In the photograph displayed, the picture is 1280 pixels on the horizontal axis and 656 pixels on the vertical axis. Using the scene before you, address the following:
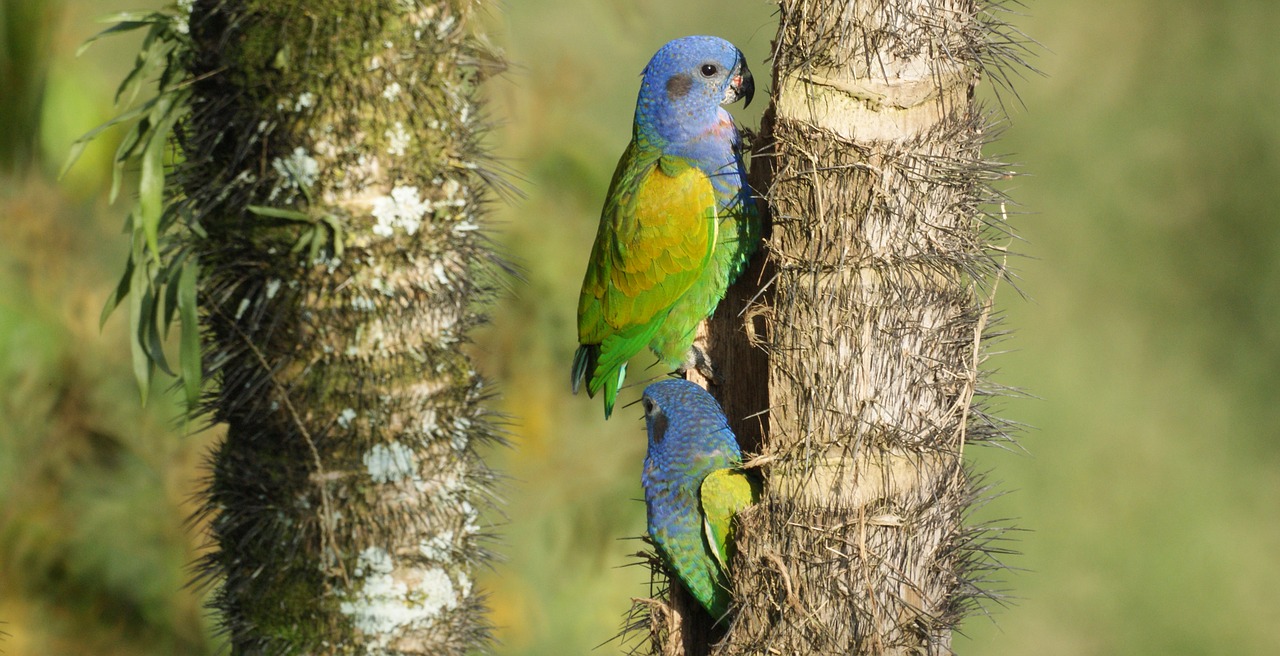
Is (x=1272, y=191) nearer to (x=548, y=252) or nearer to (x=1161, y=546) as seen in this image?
(x=1161, y=546)

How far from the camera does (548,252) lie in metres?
5.99

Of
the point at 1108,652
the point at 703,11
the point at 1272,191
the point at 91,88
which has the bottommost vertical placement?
the point at 1108,652

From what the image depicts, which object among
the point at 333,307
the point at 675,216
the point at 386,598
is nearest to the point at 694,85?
the point at 675,216

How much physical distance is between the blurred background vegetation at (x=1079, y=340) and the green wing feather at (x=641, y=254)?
2.27 meters

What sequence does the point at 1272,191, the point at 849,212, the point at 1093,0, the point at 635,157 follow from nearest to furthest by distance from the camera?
the point at 849,212
the point at 635,157
the point at 1272,191
the point at 1093,0

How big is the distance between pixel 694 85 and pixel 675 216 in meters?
0.51

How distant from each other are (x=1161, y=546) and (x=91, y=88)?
847 centimetres

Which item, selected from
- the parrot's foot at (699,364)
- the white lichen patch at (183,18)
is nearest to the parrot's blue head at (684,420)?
the parrot's foot at (699,364)

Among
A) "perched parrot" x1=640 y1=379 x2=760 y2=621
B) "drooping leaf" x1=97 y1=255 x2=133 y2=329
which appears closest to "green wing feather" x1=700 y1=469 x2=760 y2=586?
"perched parrot" x1=640 y1=379 x2=760 y2=621

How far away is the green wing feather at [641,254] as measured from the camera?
3344 mm

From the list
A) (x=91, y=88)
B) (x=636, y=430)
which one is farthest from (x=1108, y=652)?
(x=91, y=88)

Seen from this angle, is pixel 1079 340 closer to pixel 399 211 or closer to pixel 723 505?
pixel 723 505

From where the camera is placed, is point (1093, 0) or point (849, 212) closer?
point (849, 212)

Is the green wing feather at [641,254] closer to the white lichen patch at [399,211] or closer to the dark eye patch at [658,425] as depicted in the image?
the dark eye patch at [658,425]
